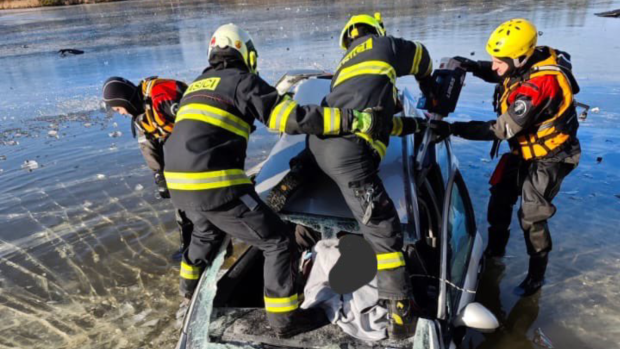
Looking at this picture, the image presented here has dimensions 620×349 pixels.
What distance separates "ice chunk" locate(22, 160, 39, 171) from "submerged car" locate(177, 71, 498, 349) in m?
5.07

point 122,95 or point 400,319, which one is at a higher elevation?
point 122,95

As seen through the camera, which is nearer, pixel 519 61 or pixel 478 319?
pixel 478 319

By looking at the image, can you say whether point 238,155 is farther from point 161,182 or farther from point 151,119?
point 161,182

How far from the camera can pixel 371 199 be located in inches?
101

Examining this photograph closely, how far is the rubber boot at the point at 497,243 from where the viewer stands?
4.11 m

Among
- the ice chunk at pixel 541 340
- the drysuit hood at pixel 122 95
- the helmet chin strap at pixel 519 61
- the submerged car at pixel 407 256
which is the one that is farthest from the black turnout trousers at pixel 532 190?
the drysuit hood at pixel 122 95

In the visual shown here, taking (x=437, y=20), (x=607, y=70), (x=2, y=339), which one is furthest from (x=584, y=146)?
(x=437, y=20)

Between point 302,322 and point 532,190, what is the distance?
7.15 ft

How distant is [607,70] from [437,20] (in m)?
9.66

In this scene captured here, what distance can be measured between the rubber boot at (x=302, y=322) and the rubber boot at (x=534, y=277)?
202cm

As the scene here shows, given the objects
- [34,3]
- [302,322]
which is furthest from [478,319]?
[34,3]

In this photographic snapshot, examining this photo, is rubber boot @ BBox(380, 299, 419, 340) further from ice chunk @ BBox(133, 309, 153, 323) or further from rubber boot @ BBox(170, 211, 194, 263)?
rubber boot @ BBox(170, 211, 194, 263)

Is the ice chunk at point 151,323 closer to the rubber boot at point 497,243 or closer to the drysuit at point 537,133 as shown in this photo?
the drysuit at point 537,133

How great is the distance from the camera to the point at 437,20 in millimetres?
17891
